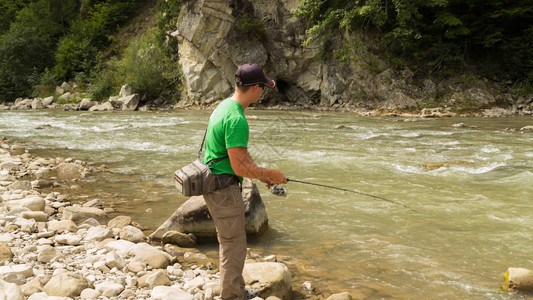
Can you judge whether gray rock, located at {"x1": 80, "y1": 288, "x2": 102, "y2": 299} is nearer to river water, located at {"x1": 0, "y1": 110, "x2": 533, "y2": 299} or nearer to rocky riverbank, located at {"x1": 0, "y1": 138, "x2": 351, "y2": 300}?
rocky riverbank, located at {"x1": 0, "y1": 138, "x2": 351, "y2": 300}

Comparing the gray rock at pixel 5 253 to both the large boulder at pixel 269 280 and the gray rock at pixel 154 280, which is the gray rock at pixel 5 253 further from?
the large boulder at pixel 269 280

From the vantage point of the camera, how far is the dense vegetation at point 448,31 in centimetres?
2292

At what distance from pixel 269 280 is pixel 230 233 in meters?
0.70

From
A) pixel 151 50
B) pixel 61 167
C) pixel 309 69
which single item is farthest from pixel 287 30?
pixel 61 167

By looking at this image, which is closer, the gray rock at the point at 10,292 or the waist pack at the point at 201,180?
the gray rock at the point at 10,292

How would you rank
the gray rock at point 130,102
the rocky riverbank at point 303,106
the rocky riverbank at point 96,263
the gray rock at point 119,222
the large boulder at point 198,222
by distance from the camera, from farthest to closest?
the gray rock at point 130,102 < the rocky riverbank at point 303,106 < the gray rock at point 119,222 < the large boulder at point 198,222 < the rocky riverbank at point 96,263

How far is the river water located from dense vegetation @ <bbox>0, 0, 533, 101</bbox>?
12.9 metres

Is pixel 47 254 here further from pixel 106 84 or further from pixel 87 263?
pixel 106 84

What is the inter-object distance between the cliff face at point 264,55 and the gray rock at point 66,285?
24.1 metres

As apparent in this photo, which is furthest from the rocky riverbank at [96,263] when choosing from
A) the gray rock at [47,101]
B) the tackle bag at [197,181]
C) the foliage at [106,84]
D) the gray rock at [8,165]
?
the gray rock at [47,101]

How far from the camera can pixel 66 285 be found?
115 inches

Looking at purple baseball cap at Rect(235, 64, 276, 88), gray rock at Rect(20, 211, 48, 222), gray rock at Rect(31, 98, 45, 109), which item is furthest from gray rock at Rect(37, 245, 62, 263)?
gray rock at Rect(31, 98, 45, 109)

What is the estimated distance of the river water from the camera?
3.81 meters


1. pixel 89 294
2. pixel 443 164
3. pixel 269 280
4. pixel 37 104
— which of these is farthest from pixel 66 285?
pixel 37 104
